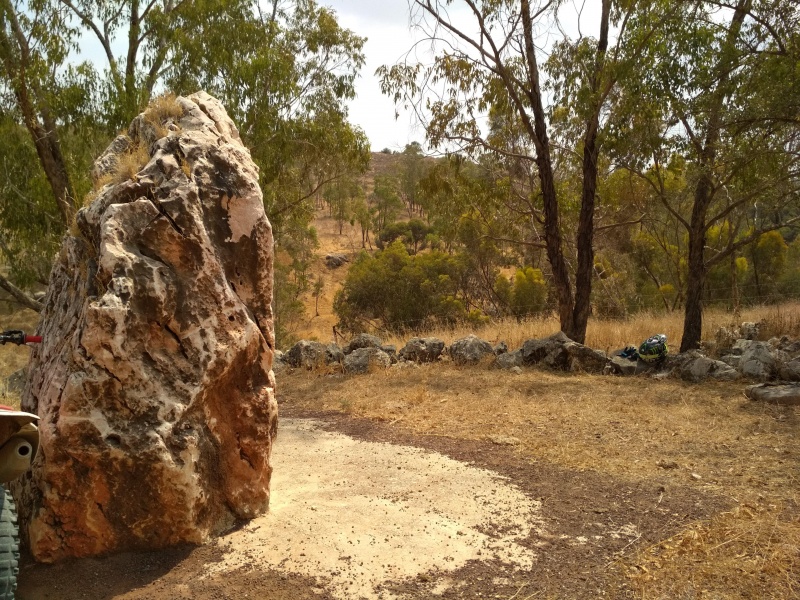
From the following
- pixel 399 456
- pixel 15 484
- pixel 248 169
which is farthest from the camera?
pixel 399 456

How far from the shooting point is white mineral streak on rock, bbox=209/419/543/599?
3547mm

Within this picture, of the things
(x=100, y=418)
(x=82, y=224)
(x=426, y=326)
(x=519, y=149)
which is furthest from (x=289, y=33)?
(x=100, y=418)

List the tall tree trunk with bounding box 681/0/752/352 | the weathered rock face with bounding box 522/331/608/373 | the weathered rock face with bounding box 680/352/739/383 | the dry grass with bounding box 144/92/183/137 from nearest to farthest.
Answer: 1. the dry grass with bounding box 144/92/183/137
2. the weathered rock face with bounding box 680/352/739/383
3. the tall tree trunk with bounding box 681/0/752/352
4. the weathered rock face with bounding box 522/331/608/373

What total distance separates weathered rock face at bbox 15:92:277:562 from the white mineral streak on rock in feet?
1.01

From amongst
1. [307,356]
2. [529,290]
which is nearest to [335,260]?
[529,290]

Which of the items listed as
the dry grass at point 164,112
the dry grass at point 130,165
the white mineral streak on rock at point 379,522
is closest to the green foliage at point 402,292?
the white mineral streak on rock at point 379,522

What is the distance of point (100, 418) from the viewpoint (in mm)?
3365

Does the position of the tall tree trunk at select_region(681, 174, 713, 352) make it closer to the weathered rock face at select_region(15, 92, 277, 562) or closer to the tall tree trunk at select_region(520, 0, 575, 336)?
the tall tree trunk at select_region(520, 0, 575, 336)

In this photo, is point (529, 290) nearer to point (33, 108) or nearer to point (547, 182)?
point (547, 182)

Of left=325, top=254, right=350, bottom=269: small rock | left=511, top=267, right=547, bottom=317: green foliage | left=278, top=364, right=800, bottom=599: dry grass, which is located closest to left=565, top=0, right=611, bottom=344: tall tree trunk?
left=278, top=364, right=800, bottom=599: dry grass

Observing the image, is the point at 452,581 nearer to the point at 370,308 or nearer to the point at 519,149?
the point at 519,149

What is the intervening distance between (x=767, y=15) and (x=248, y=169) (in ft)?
25.2

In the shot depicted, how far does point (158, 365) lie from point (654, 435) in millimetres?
4506

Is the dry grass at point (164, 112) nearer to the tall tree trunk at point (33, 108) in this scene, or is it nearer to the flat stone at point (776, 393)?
the tall tree trunk at point (33, 108)
